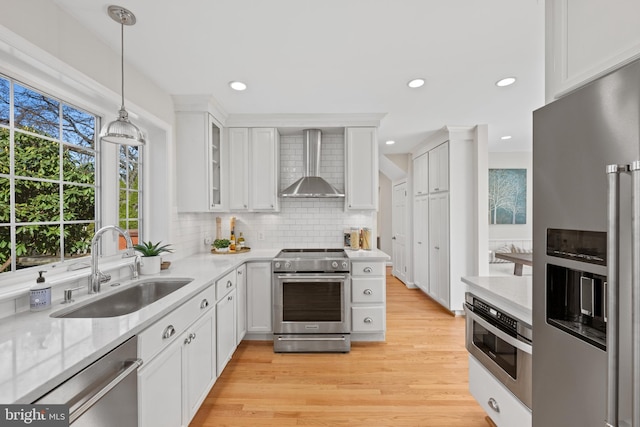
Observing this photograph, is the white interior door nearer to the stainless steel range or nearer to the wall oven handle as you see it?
the stainless steel range

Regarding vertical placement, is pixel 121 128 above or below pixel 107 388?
above

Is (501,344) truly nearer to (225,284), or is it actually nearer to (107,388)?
(107,388)

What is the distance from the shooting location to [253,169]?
11.8 ft

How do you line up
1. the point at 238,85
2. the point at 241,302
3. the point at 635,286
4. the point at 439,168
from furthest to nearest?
the point at 439,168, the point at 241,302, the point at 238,85, the point at 635,286

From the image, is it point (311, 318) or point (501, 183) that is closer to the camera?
point (311, 318)

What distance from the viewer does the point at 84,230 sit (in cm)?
208

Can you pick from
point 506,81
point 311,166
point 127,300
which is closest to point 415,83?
point 506,81

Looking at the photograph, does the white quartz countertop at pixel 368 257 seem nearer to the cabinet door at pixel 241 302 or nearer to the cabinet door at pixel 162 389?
the cabinet door at pixel 241 302

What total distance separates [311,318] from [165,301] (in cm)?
171

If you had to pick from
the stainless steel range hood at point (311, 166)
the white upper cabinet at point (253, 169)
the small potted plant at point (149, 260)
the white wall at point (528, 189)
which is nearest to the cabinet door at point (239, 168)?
the white upper cabinet at point (253, 169)

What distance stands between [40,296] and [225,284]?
1202mm

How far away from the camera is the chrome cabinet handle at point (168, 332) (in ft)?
4.92

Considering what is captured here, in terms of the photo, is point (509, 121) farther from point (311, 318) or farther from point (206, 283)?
point (206, 283)

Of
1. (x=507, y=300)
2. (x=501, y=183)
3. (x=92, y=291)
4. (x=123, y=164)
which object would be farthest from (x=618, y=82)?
(x=501, y=183)
